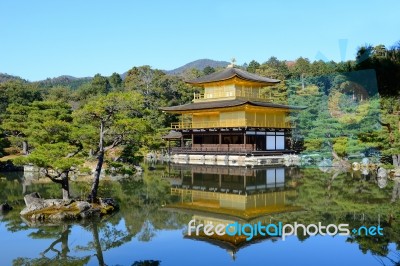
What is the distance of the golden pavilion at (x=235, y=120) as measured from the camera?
3284 centimetres

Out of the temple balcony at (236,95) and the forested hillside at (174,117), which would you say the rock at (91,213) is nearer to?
the forested hillside at (174,117)

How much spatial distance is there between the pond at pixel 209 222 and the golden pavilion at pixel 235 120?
13227 millimetres

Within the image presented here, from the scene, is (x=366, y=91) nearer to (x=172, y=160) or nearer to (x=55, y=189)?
(x=55, y=189)

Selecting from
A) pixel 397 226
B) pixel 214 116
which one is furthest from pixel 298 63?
pixel 397 226

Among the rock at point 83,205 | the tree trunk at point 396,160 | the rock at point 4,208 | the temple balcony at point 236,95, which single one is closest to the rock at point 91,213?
the rock at point 83,205

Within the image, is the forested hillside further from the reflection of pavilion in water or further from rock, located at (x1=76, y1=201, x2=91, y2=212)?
the reflection of pavilion in water

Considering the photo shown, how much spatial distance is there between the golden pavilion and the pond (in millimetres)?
13227

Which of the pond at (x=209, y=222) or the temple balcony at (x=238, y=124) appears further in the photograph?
the temple balcony at (x=238, y=124)

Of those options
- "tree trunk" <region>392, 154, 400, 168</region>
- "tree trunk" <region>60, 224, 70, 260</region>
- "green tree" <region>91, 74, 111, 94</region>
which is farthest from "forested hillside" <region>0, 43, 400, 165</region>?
"tree trunk" <region>60, 224, 70, 260</region>

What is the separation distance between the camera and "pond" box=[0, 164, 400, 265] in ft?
27.5

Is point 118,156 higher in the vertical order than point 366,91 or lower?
lower

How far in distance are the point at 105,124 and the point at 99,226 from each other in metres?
3.77

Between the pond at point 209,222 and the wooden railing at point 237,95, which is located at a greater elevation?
the wooden railing at point 237,95

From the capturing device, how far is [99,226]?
10.9 meters
